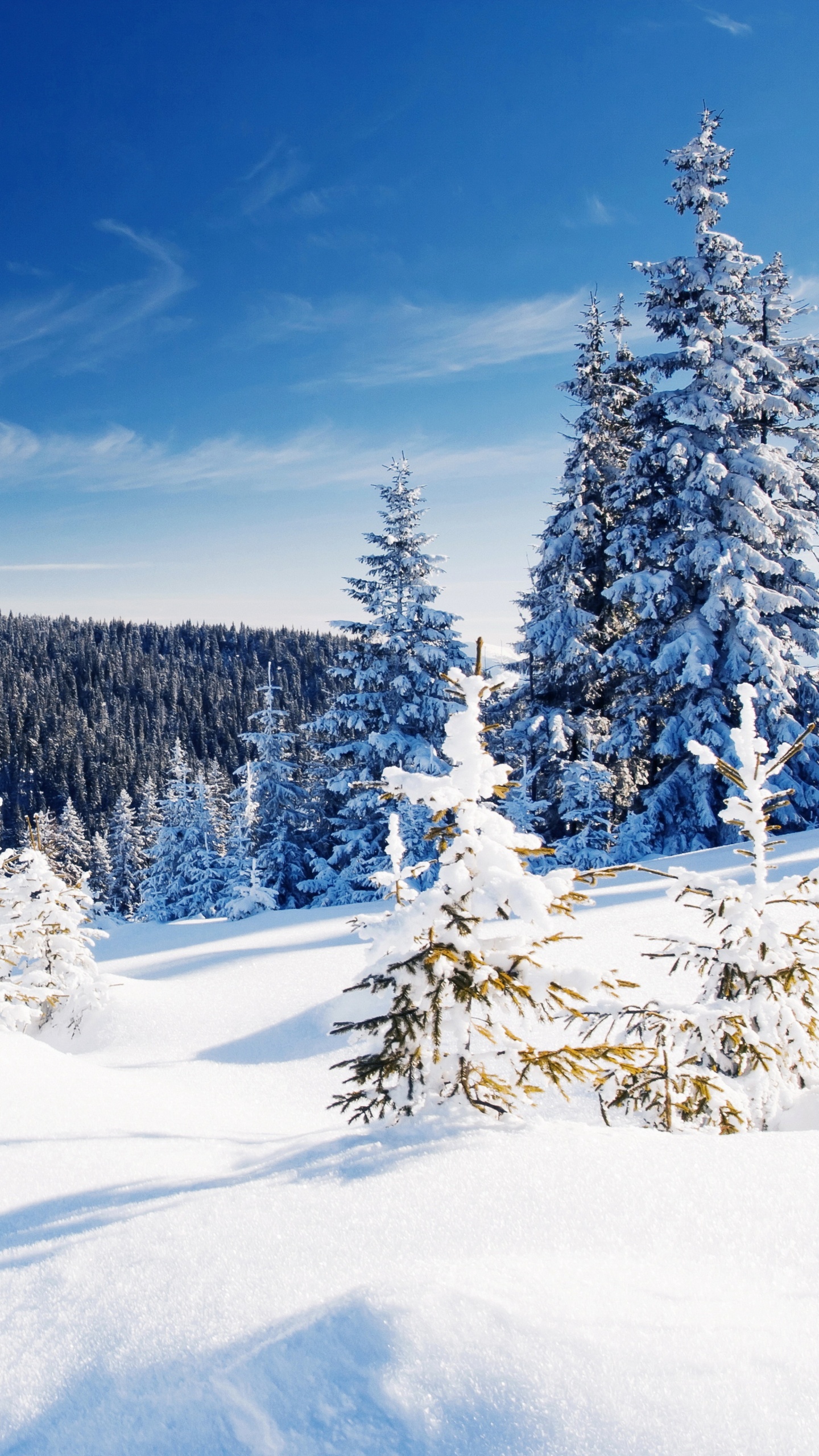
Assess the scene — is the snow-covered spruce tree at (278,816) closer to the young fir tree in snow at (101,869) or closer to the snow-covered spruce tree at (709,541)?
the snow-covered spruce tree at (709,541)

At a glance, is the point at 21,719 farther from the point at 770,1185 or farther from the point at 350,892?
the point at 770,1185

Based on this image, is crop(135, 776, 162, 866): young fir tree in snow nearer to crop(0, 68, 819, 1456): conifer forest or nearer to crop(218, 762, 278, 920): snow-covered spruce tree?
crop(218, 762, 278, 920): snow-covered spruce tree

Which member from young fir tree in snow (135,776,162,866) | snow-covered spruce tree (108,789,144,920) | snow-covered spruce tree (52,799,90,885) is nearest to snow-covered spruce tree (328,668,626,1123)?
young fir tree in snow (135,776,162,866)

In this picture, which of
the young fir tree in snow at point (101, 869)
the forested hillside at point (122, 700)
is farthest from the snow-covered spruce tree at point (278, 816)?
the forested hillside at point (122, 700)

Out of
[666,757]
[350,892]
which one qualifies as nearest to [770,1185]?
[666,757]

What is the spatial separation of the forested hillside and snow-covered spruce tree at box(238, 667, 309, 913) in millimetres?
81403

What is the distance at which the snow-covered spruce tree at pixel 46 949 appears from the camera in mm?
7445

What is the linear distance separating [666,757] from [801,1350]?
13.2 meters

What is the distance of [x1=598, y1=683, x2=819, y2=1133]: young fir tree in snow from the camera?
11.8ft

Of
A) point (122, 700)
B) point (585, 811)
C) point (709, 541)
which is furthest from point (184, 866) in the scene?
point (122, 700)

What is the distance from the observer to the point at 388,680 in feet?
56.0

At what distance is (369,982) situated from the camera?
3418mm

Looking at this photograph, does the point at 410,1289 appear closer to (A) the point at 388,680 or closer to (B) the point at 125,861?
(A) the point at 388,680

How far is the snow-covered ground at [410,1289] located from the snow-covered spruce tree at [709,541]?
957cm
